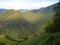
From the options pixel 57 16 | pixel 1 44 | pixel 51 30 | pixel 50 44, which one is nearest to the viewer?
pixel 50 44

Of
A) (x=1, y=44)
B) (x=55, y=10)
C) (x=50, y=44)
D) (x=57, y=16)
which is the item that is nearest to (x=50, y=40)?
(x=50, y=44)

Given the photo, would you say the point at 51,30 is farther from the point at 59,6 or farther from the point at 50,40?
the point at 50,40

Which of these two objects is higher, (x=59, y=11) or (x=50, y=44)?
(x=59, y=11)

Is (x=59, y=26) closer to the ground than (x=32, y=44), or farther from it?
farther from it

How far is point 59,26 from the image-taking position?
2795cm

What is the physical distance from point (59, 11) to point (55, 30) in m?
4.03

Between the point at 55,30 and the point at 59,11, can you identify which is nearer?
the point at 55,30

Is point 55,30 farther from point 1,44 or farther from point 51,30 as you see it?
point 1,44

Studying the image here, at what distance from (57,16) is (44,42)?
10268mm

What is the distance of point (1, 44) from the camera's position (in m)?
35.8

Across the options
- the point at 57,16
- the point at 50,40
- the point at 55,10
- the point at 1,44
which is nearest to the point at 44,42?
the point at 50,40

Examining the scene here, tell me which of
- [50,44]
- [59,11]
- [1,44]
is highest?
[59,11]

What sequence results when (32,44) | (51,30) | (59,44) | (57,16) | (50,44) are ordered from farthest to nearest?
(57,16) → (51,30) → (32,44) → (50,44) → (59,44)

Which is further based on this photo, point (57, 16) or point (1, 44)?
point (1, 44)
